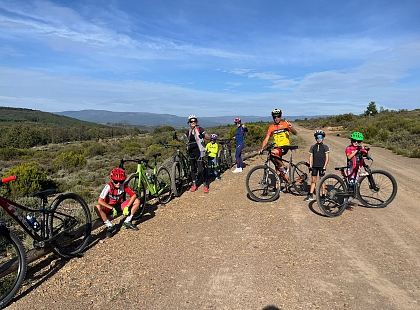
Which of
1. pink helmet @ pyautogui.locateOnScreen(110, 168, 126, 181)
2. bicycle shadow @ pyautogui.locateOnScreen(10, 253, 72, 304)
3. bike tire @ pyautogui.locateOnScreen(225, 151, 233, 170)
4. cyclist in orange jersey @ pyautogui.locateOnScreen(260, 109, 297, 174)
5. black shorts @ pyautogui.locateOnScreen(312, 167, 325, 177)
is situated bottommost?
bicycle shadow @ pyautogui.locateOnScreen(10, 253, 72, 304)

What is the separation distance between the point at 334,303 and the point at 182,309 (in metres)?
1.66

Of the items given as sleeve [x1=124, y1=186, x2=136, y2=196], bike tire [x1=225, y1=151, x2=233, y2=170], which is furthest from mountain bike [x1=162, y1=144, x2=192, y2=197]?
bike tire [x1=225, y1=151, x2=233, y2=170]

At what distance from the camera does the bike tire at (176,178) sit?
7.29 metres

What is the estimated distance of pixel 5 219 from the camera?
6.96 metres

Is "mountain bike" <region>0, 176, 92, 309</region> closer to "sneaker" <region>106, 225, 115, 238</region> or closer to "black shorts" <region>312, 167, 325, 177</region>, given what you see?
"sneaker" <region>106, 225, 115, 238</region>

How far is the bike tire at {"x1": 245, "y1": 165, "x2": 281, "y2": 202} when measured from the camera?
6789 mm

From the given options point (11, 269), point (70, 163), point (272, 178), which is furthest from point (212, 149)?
point (70, 163)

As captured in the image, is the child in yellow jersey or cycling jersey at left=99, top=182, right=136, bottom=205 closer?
cycling jersey at left=99, top=182, right=136, bottom=205

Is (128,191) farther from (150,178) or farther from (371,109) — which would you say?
(371,109)

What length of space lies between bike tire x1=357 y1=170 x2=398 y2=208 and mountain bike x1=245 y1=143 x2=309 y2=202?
1.28 meters

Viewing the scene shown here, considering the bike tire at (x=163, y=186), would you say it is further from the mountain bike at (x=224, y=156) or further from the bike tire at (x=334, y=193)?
the mountain bike at (x=224, y=156)

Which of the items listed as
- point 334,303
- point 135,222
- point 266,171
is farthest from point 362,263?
point 135,222

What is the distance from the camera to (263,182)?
6887 millimetres

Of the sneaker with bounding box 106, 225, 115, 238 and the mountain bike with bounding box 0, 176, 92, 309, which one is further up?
the mountain bike with bounding box 0, 176, 92, 309
